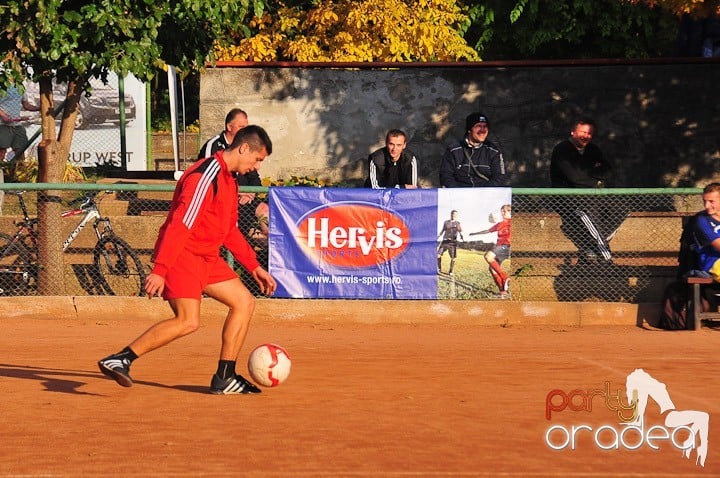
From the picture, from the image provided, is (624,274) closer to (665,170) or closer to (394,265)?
(394,265)

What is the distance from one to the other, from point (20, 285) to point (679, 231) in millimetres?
7783

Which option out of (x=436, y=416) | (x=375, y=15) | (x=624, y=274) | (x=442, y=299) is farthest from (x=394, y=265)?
(x=375, y=15)

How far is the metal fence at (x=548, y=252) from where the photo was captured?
14734 millimetres

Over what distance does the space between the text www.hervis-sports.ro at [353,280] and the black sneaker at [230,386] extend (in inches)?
186

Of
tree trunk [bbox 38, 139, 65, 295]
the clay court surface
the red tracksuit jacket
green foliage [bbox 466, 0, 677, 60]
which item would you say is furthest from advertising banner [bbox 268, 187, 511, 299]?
green foliage [bbox 466, 0, 677, 60]

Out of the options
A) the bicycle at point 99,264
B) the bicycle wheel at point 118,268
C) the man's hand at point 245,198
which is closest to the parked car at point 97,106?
the bicycle at point 99,264

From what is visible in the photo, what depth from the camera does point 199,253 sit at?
9242 mm

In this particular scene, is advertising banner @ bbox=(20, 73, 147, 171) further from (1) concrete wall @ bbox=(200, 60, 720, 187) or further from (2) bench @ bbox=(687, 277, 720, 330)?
(2) bench @ bbox=(687, 277, 720, 330)

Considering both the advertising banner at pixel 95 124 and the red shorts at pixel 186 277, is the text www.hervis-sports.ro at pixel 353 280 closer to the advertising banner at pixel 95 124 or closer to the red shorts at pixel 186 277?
the red shorts at pixel 186 277

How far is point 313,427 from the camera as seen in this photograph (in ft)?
28.2

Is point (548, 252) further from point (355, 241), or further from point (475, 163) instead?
point (355, 241)

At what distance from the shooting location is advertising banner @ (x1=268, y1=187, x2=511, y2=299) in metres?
14.4

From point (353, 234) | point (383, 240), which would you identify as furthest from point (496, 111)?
point (353, 234)

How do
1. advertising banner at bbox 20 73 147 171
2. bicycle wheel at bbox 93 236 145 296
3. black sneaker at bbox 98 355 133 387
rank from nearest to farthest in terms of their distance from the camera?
1. black sneaker at bbox 98 355 133 387
2. bicycle wheel at bbox 93 236 145 296
3. advertising banner at bbox 20 73 147 171
